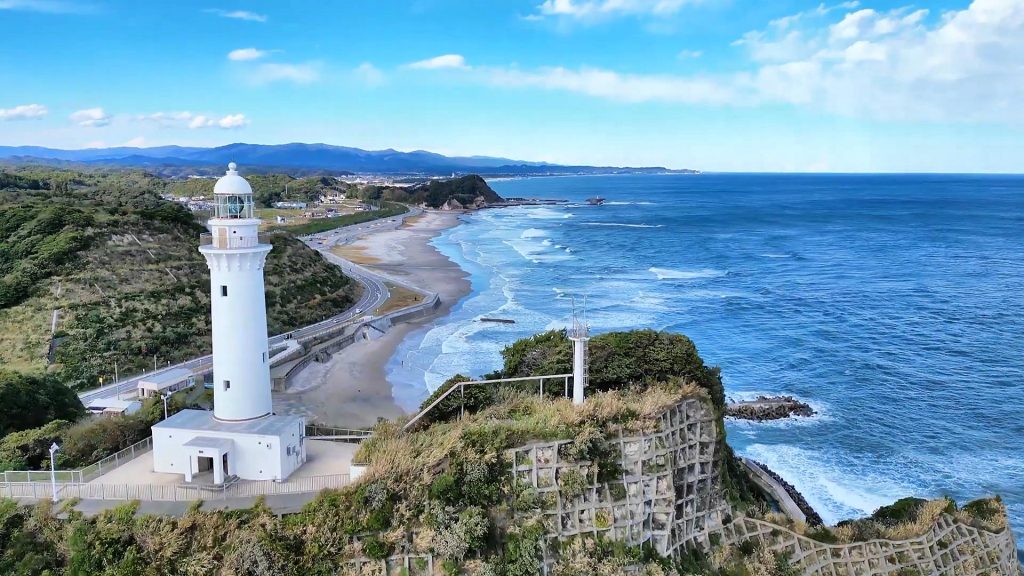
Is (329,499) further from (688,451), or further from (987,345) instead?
(987,345)

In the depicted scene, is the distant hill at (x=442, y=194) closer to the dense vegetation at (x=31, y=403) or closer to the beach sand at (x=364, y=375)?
the beach sand at (x=364, y=375)

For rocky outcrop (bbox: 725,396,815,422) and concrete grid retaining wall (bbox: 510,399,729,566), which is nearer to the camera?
concrete grid retaining wall (bbox: 510,399,729,566)

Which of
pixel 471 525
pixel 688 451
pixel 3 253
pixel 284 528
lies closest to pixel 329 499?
pixel 284 528

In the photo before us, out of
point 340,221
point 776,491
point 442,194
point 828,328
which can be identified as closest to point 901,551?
point 776,491

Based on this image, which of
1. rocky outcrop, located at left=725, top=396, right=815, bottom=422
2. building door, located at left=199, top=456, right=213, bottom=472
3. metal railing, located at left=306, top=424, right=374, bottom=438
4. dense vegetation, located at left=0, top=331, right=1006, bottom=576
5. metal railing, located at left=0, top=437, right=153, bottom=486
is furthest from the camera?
rocky outcrop, located at left=725, top=396, right=815, bottom=422

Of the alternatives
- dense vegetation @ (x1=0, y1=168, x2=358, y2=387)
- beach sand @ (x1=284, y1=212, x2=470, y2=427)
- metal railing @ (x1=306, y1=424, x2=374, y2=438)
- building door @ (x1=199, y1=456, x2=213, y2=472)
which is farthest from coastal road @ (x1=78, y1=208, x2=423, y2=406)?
building door @ (x1=199, y1=456, x2=213, y2=472)

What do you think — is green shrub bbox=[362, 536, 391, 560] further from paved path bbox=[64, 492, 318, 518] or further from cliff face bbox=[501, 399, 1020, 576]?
cliff face bbox=[501, 399, 1020, 576]

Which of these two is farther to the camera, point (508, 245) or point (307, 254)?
point (508, 245)
